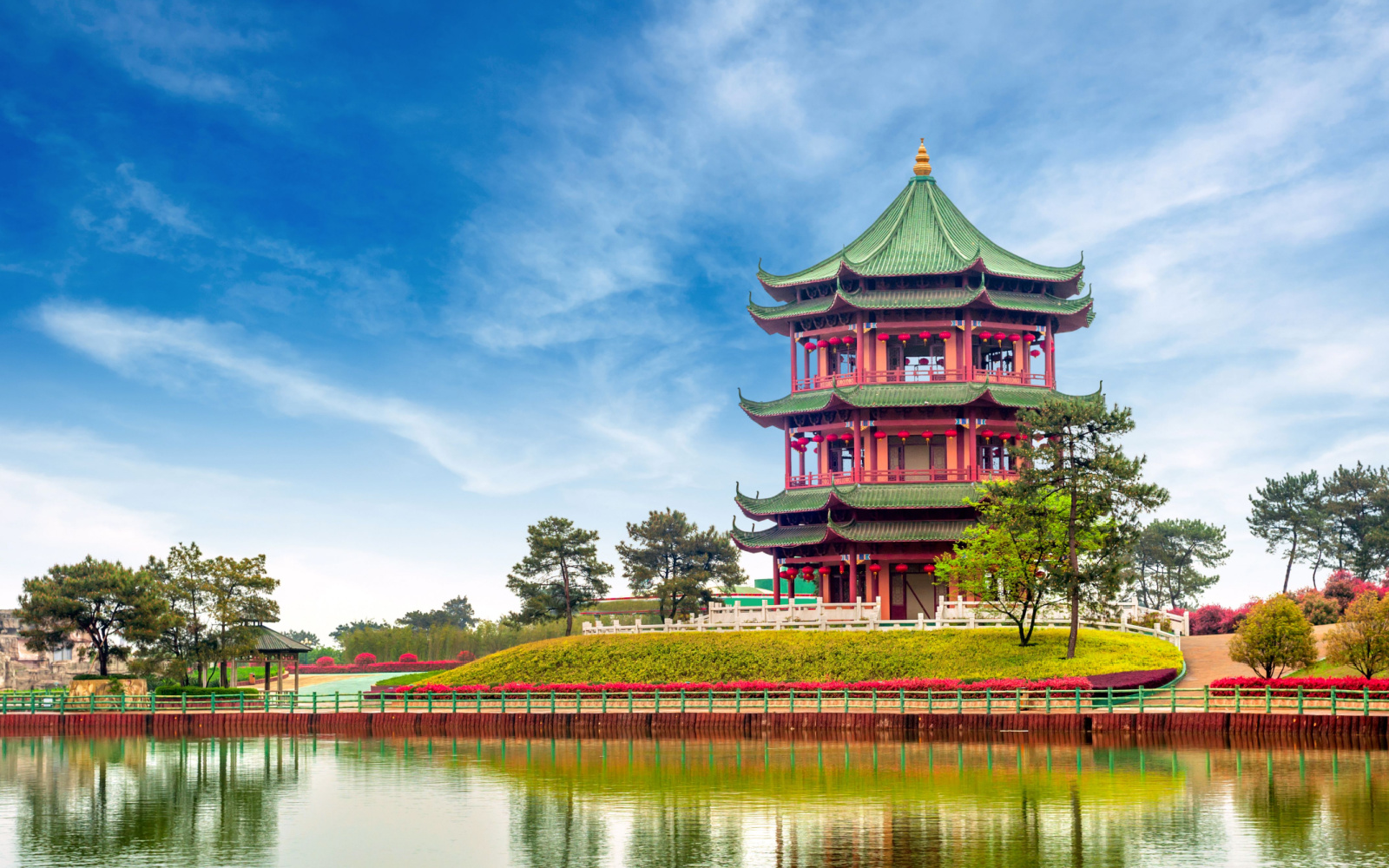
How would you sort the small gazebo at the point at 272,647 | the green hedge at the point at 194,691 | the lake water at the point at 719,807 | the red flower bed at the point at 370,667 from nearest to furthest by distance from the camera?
the lake water at the point at 719,807 → the green hedge at the point at 194,691 → the small gazebo at the point at 272,647 → the red flower bed at the point at 370,667

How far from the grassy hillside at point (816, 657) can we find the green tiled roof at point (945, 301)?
62.4ft

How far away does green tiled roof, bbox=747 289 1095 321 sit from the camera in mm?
71938

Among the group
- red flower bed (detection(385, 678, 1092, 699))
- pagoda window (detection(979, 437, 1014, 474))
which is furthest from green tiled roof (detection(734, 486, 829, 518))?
red flower bed (detection(385, 678, 1092, 699))

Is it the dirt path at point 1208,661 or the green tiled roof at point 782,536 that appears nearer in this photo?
the dirt path at point 1208,661

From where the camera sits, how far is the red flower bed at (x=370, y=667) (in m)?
110

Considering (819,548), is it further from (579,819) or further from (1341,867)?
(1341,867)

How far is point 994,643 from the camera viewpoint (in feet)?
192

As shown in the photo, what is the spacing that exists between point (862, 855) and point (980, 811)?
17.9ft

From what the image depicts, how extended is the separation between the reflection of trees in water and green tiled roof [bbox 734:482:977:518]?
29.9 metres

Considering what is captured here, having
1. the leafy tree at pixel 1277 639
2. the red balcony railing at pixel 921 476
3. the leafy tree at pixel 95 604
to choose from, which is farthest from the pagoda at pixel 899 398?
the leafy tree at pixel 95 604

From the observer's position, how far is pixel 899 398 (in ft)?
233

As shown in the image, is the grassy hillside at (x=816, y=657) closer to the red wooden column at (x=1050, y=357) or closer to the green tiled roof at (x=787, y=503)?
the green tiled roof at (x=787, y=503)

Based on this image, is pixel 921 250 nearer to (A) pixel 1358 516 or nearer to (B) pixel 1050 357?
(B) pixel 1050 357

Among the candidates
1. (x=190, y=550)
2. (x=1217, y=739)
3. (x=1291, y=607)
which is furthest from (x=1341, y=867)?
(x=190, y=550)
